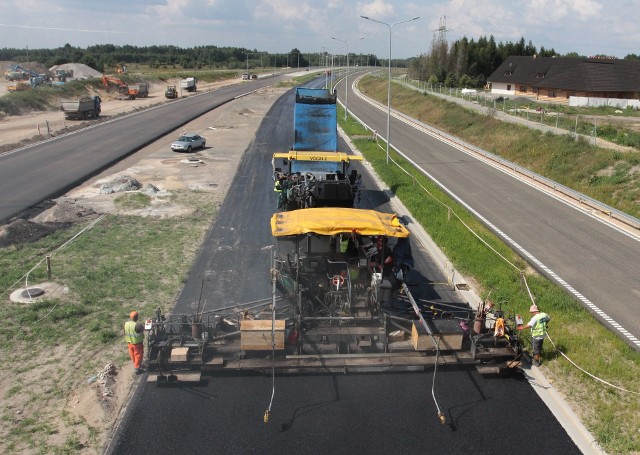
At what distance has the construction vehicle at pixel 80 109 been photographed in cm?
5181

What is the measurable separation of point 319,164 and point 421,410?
1504cm

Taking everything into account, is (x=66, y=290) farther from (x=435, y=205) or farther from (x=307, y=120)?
(x=307, y=120)

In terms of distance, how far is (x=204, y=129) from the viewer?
48250 millimetres

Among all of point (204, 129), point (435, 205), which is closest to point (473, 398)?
point (435, 205)

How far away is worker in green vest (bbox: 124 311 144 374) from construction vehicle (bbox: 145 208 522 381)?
0.66 ft

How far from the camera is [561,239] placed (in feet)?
65.6

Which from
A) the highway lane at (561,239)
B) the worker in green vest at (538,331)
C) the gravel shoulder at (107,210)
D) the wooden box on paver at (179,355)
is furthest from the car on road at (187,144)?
the worker in green vest at (538,331)

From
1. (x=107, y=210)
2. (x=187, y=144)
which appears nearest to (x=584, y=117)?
(x=187, y=144)

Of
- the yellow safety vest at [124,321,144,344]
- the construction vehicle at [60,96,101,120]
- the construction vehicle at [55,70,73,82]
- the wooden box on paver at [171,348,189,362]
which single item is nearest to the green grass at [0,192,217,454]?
the yellow safety vest at [124,321,144,344]

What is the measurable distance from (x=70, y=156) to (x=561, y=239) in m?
29.1

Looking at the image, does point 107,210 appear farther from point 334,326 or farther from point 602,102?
point 602,102

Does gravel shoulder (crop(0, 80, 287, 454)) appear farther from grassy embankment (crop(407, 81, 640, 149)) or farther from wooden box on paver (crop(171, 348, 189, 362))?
grassy embankment (crop(407, 81, 640, 149))

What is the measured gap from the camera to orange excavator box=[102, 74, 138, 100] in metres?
77.4

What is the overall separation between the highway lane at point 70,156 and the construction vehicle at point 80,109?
9.05ft
